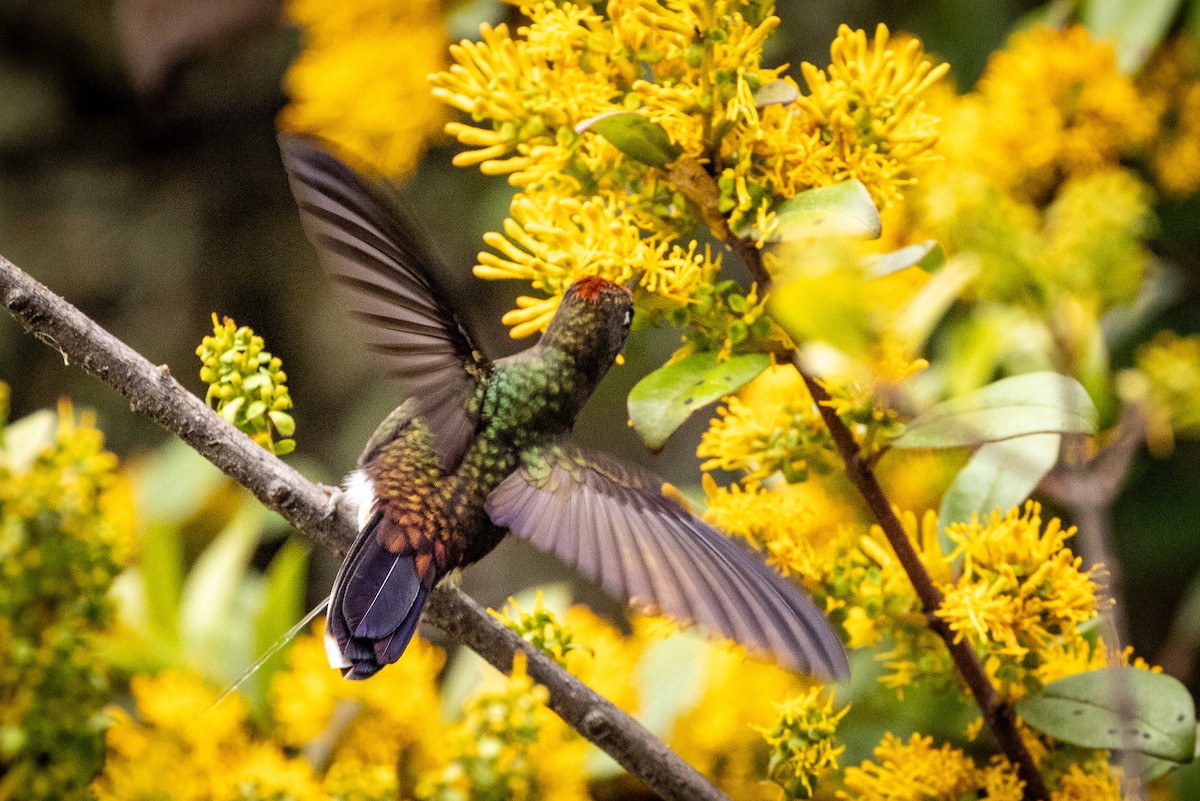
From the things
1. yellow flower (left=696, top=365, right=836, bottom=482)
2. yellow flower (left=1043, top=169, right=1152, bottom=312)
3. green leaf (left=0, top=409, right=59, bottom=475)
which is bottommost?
green leaf (left=0, top=409, right=59, bottom=475)

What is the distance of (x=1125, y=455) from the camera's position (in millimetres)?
567

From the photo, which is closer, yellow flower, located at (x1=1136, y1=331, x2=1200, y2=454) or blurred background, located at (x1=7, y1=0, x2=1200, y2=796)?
yellow flower, located at (x1=1136, y1=331, x2=1200, y2=454)

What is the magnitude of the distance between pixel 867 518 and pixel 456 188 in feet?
3.34

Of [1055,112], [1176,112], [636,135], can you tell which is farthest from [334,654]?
[1176,112]

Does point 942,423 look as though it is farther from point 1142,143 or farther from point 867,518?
point 1142,143

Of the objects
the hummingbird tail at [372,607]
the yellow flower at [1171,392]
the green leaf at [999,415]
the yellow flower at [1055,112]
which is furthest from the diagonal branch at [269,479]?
the yellow flower at [1055,112]

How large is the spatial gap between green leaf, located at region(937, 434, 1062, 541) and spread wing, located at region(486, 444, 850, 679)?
220 millimetres

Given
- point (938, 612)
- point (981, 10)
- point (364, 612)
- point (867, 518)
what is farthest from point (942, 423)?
point (981, 10)

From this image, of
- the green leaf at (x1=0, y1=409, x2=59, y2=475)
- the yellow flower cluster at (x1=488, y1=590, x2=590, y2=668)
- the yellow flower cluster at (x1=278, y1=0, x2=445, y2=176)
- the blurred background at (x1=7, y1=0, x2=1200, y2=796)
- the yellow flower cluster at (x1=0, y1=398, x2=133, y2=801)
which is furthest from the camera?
the blurred background at (x1=7, y1=0, x2=1200, y2=796)

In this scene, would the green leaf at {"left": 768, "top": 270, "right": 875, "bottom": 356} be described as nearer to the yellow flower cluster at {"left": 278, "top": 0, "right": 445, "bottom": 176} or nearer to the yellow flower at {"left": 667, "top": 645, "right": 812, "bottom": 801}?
the yellow flower at {"left": 667, "top": 645, "right": 812, "bottom": 801}

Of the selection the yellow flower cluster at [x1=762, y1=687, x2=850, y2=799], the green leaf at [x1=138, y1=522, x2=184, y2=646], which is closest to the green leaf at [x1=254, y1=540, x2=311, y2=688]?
the green leaf at [x1=138, y1=522, x2=184, y2=646]

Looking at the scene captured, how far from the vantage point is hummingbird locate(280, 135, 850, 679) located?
672mm

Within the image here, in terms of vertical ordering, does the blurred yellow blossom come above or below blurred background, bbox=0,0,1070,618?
above

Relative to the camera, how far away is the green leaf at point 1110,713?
73 centimetres
